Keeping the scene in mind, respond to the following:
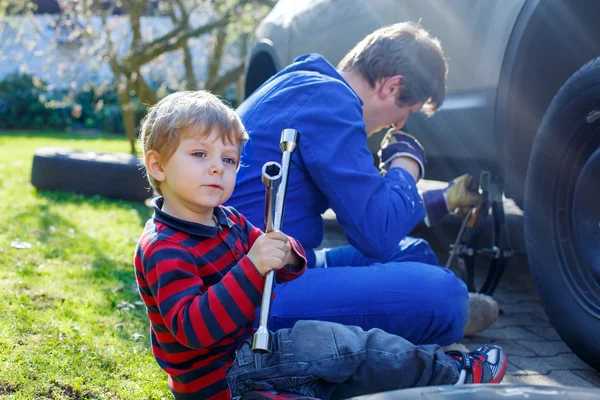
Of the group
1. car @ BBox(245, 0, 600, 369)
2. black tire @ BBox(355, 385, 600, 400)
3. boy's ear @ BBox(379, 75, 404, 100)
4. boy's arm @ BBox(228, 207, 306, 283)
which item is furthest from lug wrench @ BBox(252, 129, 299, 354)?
car @ BBox(245, 0, 600, 369)

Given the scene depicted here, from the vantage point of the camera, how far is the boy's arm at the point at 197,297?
60.0 inches

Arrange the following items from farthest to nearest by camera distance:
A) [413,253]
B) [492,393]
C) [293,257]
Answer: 1. [413,253]
2. [293,257]
3. [492,393]

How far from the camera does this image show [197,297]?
1541 millimetres

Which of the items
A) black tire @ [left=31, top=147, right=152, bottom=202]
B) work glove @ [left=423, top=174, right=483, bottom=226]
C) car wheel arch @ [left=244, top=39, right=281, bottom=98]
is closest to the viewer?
work glove @ [left=423, top=174, right=483, bottom=226]

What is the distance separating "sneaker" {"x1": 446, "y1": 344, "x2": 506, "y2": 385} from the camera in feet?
6.36

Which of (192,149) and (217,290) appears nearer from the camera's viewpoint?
(217,290)

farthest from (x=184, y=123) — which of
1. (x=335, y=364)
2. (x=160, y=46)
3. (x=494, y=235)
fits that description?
(x=160, y=46)

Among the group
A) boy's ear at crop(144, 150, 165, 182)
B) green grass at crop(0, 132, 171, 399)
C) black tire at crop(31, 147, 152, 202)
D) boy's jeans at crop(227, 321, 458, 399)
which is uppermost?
boy's ear at crop(144, 150, 165, 182)

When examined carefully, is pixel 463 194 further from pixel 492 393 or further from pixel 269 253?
pixel 492 393

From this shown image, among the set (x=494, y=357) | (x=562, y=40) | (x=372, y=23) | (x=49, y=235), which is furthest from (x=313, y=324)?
(x=49, y=235)

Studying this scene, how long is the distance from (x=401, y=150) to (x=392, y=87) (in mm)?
220

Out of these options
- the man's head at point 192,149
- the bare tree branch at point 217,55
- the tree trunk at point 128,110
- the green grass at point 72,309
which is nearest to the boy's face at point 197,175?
the man's head at point 192,149

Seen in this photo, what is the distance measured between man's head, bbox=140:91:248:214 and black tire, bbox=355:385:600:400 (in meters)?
0.72

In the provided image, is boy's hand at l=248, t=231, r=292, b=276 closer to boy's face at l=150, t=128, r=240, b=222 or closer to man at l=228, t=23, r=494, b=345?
boy's face at l=150, t=128, r=240, b=222
